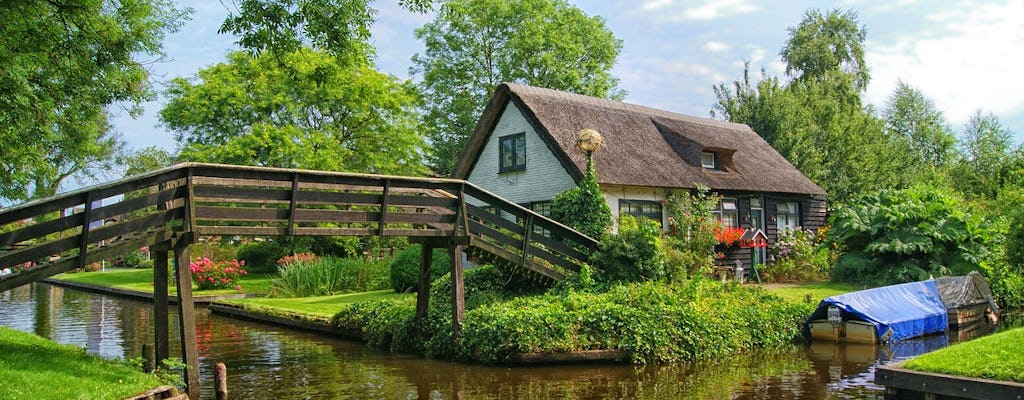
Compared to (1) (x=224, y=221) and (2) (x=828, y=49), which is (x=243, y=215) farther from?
(2) (x=828, y=49)

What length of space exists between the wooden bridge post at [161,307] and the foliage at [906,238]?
702 inches

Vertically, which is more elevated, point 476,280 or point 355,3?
point 355,3

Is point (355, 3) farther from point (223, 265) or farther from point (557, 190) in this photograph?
point (223, 265)

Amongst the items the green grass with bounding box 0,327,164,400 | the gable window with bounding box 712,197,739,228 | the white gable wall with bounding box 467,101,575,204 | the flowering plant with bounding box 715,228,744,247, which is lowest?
the green grass with bounding box 0,327,164,400

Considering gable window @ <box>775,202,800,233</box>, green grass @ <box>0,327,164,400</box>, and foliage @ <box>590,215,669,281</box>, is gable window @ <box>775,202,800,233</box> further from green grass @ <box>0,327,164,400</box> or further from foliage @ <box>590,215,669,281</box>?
green grass @ <box>0,327,164,400</box>

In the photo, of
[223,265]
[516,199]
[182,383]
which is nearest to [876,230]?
[516,199]

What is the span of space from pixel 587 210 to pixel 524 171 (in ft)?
23.5

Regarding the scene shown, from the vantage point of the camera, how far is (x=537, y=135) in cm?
2500

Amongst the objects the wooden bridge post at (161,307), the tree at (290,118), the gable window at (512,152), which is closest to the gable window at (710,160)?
the gable window at (512,152)

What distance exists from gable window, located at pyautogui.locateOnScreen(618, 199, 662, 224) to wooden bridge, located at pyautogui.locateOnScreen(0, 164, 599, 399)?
731cm

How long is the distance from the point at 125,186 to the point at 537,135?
15328 millimetres

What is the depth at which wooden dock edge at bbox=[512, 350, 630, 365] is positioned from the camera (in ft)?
44.6

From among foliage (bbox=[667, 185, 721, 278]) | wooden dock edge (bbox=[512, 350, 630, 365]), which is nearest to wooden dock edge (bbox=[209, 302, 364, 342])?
wooden dock edge (bbox=[512, 350, 630, 365])

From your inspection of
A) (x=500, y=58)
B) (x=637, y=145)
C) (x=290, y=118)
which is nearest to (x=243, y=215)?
(x=637, y=145)
